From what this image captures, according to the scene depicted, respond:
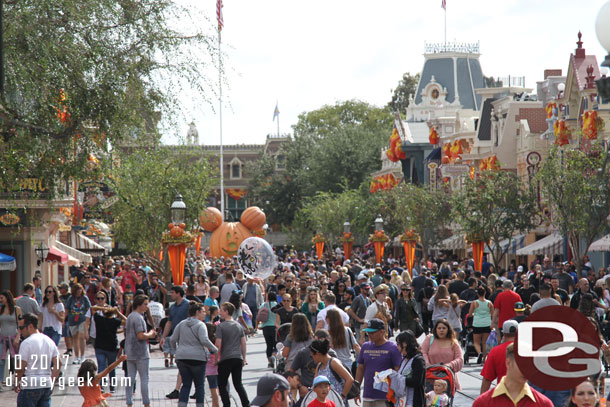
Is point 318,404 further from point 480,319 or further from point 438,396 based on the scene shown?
point 480,319

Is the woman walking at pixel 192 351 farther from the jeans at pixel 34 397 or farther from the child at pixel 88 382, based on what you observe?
the child at pixel 88 382

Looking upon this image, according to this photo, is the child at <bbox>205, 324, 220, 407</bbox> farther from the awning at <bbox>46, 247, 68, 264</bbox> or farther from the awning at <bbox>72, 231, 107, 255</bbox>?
the awning at <bbox>72, 231, 107, 255</bbox>

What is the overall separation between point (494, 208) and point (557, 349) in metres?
33.5

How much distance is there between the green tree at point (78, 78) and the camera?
11180mm

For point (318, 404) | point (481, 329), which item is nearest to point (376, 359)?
point (318, 404)

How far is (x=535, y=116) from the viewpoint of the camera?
48.4 metres

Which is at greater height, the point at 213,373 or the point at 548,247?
the point at 548,247

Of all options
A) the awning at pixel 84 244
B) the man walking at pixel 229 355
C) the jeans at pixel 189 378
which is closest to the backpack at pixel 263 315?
the man walking at pixel 229 355

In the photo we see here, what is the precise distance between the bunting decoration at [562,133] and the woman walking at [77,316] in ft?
78.2

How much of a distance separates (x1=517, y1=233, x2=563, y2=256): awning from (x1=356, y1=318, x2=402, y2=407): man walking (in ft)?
99.6

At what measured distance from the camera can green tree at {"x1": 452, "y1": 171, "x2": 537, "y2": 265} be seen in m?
37.3

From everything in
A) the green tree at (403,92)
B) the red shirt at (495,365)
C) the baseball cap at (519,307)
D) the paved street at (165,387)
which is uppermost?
the green tree at (403,92)

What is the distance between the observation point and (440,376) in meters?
9.44

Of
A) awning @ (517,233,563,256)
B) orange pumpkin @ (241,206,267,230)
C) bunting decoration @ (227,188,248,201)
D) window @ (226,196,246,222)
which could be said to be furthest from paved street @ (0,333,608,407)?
window @ (226,196,246,222)
